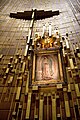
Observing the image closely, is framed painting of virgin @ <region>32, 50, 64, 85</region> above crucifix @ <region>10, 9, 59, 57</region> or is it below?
below

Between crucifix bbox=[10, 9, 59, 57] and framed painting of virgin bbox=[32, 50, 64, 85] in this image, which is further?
crucifix bbox=[10, 9, 59, 57]

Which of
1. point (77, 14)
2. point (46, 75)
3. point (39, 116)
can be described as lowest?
point (39, 116)

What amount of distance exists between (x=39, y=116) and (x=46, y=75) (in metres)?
0.92

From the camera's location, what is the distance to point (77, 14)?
5262mm

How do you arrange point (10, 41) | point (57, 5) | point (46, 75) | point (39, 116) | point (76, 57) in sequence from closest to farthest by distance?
point (39, 116) < point (46, 75) < point (76, 57) < point (10, 41) < point (57, 5)

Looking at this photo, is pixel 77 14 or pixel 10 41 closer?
pixel 10 41

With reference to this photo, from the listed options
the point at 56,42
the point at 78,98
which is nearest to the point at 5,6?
the point at 56,42

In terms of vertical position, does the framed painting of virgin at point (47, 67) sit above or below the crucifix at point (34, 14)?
below

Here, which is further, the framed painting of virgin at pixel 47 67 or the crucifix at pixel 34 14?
the crucifix at pixel 34 14

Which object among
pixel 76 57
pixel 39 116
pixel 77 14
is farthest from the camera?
pixel 77 14

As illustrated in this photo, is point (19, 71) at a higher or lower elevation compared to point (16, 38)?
lower

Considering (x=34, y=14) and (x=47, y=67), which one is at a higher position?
(x=34, y=14)

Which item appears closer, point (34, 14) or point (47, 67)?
point (47, 67)

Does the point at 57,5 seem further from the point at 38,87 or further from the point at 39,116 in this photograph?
the point at 39,116
